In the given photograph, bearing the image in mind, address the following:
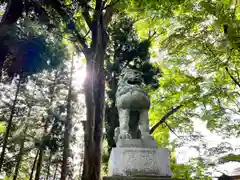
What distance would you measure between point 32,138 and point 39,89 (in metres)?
2.80

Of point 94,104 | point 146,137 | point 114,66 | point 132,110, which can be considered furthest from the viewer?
point 114,66

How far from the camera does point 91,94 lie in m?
5.32

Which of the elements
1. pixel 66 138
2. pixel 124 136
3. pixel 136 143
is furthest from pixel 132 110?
pixel 66 138

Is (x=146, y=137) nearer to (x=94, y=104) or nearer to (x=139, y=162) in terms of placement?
(x=139, y=162)

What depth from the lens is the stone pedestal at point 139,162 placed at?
122 inches

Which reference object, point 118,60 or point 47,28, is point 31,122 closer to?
point 118,60

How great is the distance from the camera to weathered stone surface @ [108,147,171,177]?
122 inches

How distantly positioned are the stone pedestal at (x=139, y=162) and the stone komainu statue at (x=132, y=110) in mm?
276

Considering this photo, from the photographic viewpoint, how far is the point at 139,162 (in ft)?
10.4

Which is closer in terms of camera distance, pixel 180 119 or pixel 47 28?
pixel 47 28

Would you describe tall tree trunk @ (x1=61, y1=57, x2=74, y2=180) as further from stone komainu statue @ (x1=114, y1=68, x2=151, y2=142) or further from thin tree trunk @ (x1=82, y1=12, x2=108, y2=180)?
stone komainu statue @ (x1=114, y1=68, x2=151, y2=142)

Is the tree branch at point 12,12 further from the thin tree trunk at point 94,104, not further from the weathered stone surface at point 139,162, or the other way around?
the weathered stone surface at point 139,162

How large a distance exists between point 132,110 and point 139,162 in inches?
36.6

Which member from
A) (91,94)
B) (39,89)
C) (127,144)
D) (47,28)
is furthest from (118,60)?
(39,89)
